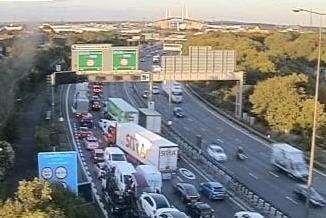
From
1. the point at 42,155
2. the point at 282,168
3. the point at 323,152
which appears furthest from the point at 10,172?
the point at 323,152

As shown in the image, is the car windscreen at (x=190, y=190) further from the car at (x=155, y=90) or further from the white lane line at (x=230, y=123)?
the car at (x=155, y=90)

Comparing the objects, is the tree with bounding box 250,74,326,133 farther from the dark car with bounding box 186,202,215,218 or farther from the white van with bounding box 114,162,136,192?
the dark car with bounding box 186,202,215,218

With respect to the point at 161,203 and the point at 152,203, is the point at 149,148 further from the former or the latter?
the point at 161,203

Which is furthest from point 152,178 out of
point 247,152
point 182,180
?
point 247,152

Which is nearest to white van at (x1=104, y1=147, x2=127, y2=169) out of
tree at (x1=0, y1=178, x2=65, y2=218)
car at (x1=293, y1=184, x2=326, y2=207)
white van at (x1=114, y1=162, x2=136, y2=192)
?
white van at (x1=114, y1=162, x2=136, y2=192)

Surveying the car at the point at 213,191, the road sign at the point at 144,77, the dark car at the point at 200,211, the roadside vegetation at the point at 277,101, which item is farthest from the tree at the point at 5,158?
the road sign at the point at 144,77

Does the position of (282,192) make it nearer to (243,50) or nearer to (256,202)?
(256,202)

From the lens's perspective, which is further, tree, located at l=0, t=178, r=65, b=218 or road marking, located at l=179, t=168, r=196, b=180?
road marking, located at l=179, t=168, r=196, b=180
